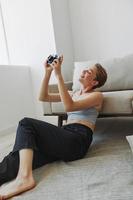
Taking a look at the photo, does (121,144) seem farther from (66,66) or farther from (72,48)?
(72,48)

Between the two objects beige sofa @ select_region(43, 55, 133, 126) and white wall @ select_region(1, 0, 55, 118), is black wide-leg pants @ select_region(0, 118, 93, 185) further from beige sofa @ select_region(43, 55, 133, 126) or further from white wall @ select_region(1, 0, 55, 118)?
white wall @ select_region(1, 0, 55, 118)

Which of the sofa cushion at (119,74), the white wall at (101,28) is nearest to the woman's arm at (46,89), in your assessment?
the sofa cushion at (119,74)

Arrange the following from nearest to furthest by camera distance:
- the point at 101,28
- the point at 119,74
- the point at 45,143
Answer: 1. the point at 45,143
2. the point at 119,74
3. the point at 101,28

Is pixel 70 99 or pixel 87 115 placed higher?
pixel 70 99

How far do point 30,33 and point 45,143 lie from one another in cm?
208

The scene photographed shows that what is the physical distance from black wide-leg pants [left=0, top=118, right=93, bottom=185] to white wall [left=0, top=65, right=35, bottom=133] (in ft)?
4.65

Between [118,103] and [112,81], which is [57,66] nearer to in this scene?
[118,103]

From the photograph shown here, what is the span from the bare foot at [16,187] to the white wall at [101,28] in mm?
2225

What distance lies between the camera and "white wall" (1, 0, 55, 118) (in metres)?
3.09

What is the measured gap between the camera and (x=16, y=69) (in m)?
3.10

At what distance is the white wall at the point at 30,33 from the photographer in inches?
122

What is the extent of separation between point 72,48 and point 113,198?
2535 mm

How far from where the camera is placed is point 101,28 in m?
3.15

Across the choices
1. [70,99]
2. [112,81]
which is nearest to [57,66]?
[70,99]
